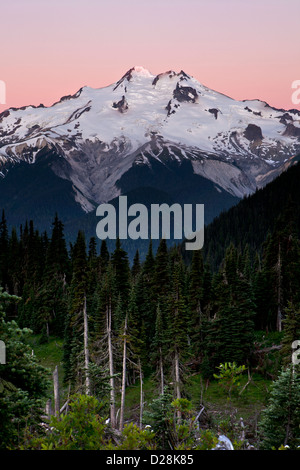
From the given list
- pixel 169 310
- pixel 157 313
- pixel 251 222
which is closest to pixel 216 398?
pixel 169 310

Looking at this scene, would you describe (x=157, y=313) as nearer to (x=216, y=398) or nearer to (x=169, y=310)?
(x=169, y=310)

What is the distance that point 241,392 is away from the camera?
4562cm

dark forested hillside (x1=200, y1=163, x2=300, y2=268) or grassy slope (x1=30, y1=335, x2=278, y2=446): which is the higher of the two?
dark forested hillside (x1=200, y1=163, x2=300, y2=268)

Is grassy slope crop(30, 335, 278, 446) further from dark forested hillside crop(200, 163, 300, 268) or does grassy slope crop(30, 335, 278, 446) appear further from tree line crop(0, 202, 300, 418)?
dark forested hillside crop(200, 163, 300, 268)

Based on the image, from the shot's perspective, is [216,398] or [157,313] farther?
[216,398]

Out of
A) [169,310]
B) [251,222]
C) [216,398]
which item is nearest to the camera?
[216,398]

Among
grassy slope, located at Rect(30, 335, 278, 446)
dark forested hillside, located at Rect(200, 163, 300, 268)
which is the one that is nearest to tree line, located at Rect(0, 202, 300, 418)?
grassy slope, located at Rect(30, 335, 278, 446)

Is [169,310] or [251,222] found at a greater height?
[251,222]

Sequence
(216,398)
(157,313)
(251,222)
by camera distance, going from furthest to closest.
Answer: (251,222) < (216,398) < (157,313)

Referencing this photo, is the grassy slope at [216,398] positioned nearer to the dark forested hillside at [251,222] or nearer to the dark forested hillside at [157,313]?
the dark forested hillside at [157,313]

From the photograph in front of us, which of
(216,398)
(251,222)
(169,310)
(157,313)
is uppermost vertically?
(251,222)

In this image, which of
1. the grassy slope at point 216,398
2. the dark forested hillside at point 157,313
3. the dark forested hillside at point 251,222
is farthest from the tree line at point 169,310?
the dark forested hillside at point 251,222
